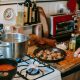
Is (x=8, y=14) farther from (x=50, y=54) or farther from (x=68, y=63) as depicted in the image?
(x=68, y=63)

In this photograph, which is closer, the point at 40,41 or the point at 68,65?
the point at 68,65

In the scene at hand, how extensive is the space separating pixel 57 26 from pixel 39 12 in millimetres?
252

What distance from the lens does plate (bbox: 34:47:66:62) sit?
1715mm

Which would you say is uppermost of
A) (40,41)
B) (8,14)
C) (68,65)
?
(8,14)

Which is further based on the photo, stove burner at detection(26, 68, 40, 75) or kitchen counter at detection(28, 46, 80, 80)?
kitchen counter at detection(28, 46, 80, 80)

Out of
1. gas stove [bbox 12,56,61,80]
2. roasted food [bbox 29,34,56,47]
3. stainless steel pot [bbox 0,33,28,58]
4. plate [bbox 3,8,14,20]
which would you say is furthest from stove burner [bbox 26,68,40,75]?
plate [bbox 3,8,14,20]

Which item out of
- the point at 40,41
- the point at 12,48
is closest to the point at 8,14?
the point at 40,41

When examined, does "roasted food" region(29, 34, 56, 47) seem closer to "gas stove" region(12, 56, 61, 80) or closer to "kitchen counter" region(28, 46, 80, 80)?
"kitchen counter" region(28, 46, 80, 80)

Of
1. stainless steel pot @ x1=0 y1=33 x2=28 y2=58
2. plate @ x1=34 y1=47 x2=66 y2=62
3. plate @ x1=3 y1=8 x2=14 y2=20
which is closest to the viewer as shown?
stainless steel pot @ x1=0 y1=33 x2=28 y2=58

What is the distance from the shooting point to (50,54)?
1810mm

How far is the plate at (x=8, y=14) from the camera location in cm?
196

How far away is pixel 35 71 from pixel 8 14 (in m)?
0.75

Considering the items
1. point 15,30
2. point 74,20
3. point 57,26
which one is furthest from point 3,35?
point 74,20

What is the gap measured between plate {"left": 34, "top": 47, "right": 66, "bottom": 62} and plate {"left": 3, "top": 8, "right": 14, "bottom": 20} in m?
Answer: 0.44
